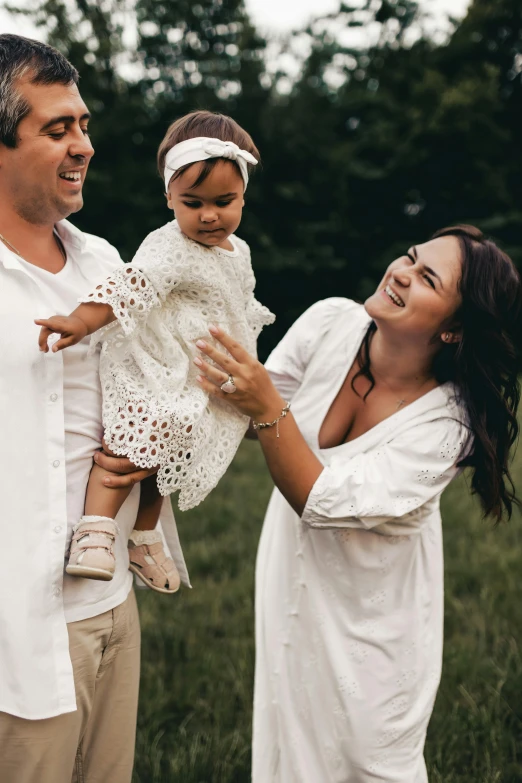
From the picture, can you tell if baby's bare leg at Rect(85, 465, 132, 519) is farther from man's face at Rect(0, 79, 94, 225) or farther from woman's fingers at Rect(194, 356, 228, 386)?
man's face at Rect(0, 79, 94, 225)

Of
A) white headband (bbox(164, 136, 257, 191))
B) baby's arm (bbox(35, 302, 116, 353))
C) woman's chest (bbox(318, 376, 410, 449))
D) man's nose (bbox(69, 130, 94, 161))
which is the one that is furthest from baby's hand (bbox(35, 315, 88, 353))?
woman's chest (bbox(318, 376, 410, 449))

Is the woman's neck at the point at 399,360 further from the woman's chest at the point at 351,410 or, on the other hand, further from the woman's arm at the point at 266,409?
the woman's arm at the point at 266,409

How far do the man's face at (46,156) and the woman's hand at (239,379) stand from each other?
558 mm

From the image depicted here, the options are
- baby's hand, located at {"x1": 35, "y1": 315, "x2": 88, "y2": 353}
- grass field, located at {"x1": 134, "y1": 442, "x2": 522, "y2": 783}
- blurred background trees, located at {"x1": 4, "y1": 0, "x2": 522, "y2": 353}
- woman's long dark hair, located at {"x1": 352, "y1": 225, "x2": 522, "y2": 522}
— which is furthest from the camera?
blurred background trees, located at {"x1": 4, "y1": 0, "x2": 522, "y2": 353}

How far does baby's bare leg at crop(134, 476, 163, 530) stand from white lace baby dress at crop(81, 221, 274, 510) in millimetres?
57

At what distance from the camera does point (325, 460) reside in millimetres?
2713

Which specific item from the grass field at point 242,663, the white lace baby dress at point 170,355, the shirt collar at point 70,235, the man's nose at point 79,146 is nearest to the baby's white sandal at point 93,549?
the white lace baby dress at point 170,355

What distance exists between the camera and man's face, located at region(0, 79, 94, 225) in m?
1.95

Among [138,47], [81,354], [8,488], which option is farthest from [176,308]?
[138,47]

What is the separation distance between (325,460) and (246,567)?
8.29 feet

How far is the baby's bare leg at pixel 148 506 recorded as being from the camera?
92.0 inches

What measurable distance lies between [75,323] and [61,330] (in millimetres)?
53

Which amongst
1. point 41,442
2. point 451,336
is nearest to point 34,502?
point 41,442

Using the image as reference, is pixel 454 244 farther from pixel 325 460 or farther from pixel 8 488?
pixel 8 488
